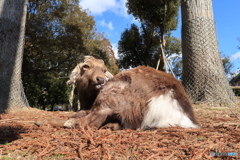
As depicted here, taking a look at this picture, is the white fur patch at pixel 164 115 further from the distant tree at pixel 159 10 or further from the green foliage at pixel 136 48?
the green foliage at pixel 136 48

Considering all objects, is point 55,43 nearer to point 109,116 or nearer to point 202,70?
point 202,70

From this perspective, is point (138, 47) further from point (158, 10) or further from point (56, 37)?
point (56, 37)

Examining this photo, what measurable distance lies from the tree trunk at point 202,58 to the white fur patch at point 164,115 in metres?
3.29

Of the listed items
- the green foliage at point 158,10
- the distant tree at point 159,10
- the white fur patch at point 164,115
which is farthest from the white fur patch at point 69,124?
the green foliage at point 158,10

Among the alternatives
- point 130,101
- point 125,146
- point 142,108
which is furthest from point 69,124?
point 125,146

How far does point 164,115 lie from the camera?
268cm

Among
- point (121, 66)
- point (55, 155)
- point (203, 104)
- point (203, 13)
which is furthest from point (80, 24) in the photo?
point (55, 155)

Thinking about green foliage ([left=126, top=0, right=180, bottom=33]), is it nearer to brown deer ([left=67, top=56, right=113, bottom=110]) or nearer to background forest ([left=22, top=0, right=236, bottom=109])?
background forest ([left=22, top=0, right=236, bottom=109])

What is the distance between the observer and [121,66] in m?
19.3

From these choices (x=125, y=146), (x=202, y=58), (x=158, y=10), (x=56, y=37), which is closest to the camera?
(x=125, y=146)

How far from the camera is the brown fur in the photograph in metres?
2.71

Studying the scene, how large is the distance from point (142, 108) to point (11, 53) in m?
6.04

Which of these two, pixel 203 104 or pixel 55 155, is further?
pixel 203 104

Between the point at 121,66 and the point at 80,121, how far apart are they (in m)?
16.7
